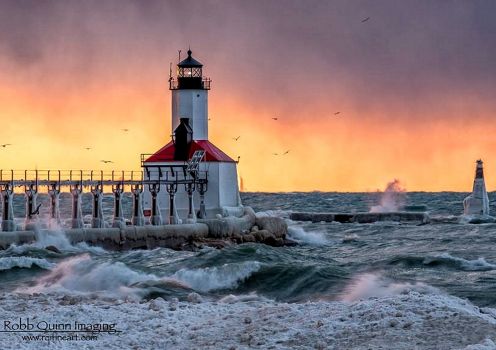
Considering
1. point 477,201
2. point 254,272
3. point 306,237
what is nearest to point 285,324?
point 254,272

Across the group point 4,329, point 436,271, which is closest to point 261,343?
point 4,329

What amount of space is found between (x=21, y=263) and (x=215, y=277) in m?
8.43

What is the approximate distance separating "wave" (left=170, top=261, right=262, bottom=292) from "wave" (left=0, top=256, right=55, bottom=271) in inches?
253

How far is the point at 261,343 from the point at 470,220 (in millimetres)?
57179

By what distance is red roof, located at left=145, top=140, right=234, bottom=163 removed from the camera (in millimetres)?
58188

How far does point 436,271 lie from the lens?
39906 mm

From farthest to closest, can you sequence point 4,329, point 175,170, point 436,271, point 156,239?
point 175,170
point 156,239
point 436,271
point 4,329

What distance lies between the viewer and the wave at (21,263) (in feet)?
123

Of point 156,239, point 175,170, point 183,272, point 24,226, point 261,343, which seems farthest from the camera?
point 175,170

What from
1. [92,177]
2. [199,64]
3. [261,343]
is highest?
[199,64]

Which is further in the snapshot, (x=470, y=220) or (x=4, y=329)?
(x=470, y=220)

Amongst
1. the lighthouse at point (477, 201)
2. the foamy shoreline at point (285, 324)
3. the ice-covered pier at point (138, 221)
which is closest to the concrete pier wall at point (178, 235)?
the ice-covered pier at point (138, 221)

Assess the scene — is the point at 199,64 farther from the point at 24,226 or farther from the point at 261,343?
the point at 261,343

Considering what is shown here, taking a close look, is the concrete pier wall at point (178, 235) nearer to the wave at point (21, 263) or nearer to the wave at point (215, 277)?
the wave at point (21, 263)
